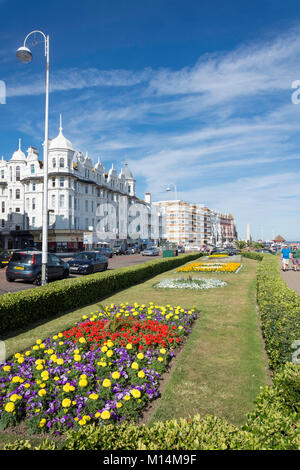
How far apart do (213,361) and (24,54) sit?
13.9m

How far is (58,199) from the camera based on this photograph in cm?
5238

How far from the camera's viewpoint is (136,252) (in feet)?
190

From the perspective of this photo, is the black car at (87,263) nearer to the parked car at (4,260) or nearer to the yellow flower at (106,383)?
the parked car at (4,260)

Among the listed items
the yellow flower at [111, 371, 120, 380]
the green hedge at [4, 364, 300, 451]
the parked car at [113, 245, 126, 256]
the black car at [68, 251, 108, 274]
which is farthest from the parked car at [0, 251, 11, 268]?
the green hedge at [4, 364, 300, 451]

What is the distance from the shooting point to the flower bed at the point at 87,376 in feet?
14.2

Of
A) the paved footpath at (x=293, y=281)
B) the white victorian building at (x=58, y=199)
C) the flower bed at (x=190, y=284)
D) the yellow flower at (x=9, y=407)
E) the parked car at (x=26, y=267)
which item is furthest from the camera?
the white victorian building at (x=58, y=199)

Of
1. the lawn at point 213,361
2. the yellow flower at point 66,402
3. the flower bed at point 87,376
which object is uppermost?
the yellow flower at point 66,402

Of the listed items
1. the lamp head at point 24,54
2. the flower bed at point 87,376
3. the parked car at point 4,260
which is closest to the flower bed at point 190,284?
the flower bed at point 87,376

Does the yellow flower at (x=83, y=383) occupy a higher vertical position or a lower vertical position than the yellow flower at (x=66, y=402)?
higher

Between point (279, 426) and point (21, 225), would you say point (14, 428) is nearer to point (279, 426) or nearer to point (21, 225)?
point (279, 426)

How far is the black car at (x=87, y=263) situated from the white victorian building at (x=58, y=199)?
84.1ft

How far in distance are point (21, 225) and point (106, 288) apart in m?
45.9

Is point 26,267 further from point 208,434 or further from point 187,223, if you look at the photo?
point 187,223
